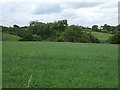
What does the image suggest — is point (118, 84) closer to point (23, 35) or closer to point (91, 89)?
point (91, 89)

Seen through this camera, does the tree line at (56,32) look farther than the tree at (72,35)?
No

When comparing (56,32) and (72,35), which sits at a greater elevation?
(56,32)

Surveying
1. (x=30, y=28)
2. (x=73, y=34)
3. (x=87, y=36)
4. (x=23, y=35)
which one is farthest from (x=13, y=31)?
(x=87, y=36)

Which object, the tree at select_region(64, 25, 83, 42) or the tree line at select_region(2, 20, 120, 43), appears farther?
the tree at select_region(64, 25, 83, 42)

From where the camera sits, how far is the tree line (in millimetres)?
98225

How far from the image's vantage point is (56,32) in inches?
4547

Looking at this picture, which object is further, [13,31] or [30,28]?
[30,28]

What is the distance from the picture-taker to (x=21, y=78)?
9453 millimetres

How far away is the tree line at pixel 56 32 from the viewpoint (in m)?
98.2

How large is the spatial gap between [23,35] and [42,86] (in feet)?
294

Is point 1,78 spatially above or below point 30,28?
below

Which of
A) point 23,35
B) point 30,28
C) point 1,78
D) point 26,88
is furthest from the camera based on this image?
point 30,28

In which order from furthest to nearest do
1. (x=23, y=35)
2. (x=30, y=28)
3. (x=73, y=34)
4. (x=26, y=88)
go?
1. (x=30, y=28)
2. (x=73, y=34)
3. (x=23, y=35)
4. (x=26, y=88)

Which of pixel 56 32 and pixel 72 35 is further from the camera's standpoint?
pixel 56 32
